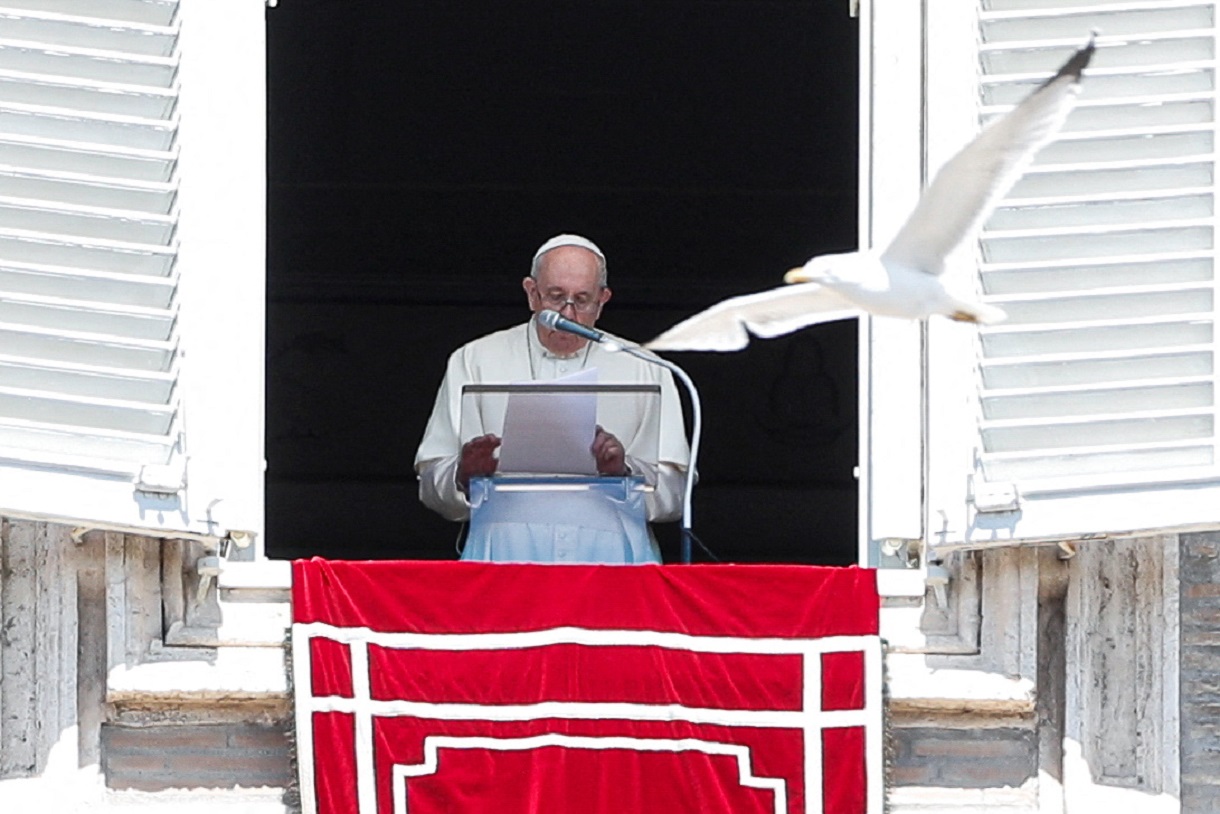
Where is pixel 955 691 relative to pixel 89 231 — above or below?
below

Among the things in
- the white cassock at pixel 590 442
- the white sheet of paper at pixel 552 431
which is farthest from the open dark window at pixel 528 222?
the white sheet of paper at pixel 552 431

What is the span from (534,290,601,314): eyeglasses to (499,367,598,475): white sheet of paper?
692mm

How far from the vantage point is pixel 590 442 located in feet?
19.6

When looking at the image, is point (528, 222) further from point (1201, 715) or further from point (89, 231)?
point (1201, 715)

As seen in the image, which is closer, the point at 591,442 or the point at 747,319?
the point at 747,319

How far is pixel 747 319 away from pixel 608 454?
434mm

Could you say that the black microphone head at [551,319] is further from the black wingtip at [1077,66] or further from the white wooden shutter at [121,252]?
the black wingtip at [1077,66]

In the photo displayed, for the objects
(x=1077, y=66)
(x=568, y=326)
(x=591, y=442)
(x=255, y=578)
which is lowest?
(x=255, y=578)

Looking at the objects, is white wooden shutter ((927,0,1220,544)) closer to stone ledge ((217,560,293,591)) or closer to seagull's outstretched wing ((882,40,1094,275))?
seagull's outstretched wing ((882,40,1094,275))

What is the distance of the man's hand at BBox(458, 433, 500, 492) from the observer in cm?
609

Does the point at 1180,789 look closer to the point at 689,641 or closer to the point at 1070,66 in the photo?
the point at 689,641

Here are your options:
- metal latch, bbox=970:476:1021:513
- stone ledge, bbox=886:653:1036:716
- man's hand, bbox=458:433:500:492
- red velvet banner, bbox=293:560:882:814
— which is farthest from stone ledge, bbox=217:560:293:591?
metal latch, bbox=970:476:1021:513

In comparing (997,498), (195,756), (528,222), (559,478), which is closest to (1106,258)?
(997,498)

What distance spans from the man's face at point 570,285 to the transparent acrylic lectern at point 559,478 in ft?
0.84
